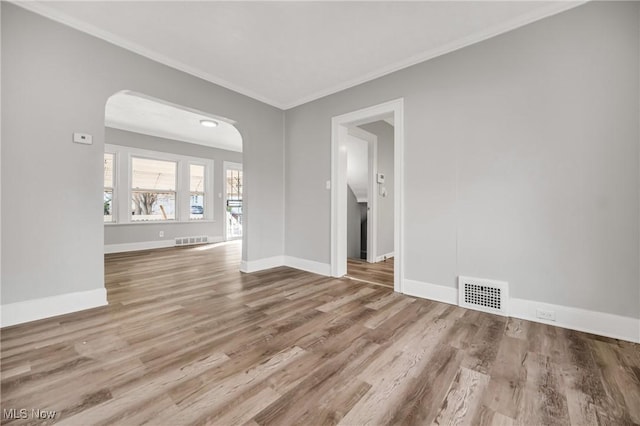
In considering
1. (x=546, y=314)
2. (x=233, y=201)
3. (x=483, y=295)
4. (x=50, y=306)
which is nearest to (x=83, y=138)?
(x=50, y=306)

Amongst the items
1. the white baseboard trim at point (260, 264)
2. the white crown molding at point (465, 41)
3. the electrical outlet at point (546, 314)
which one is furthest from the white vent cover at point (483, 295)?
the white baseboard trim at point (260, 264)

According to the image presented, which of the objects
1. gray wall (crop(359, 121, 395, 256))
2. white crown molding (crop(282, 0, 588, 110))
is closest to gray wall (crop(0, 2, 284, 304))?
white crown molding (crop(282, 0, 588, 110))

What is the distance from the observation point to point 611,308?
1913mm

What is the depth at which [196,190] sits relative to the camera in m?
6.89

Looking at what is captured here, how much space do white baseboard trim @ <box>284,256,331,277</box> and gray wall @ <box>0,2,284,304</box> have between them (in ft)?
7.76

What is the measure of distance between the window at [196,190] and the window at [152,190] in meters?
0.41

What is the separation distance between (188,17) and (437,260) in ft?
10.9

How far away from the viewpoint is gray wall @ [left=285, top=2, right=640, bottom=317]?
1.90 meters

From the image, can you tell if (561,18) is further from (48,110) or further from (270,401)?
(48,110)

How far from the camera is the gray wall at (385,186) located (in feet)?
15.2

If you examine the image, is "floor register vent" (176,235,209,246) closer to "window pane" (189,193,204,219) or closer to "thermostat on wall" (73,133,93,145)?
"window pane" (189,193,204,219)

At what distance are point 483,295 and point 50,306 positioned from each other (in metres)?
3.92

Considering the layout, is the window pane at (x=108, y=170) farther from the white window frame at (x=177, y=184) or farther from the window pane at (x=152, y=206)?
the window pane at (x=152, y=206)

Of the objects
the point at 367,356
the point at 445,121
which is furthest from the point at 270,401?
the point at 445,121
